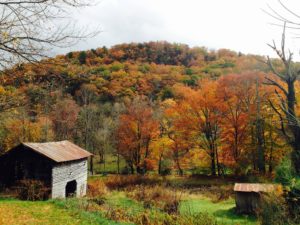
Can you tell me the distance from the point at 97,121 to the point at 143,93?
21734mm

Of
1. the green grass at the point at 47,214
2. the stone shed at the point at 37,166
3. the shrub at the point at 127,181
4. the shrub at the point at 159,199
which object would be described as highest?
the stone shed at the point at 37,166

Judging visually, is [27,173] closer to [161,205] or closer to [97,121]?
[161,205]

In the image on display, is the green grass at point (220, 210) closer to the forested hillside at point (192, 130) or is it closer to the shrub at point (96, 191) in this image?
the forested hillside at point (192, 130)

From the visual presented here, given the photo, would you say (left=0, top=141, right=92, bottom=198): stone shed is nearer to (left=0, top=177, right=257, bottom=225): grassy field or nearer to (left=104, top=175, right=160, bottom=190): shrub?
(left=0, top=177, right=257, bottom=225): grassy field

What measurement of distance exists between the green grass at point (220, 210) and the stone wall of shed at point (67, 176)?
24.8 ft

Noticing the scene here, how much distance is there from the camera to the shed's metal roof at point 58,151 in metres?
18.3

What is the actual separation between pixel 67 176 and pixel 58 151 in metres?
1.78

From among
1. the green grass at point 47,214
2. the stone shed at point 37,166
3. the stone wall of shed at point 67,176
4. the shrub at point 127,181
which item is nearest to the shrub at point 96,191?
the stone wall of shed at point 67,176

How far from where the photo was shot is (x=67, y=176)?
19.9 m

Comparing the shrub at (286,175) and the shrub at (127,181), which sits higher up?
the shrub at (286,175)

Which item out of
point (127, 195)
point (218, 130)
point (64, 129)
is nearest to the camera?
point (127, 195)

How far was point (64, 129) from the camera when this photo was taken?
43.7m

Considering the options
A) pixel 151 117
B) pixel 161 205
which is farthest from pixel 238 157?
pixel 161 205

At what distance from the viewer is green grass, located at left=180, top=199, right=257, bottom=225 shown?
1411cm
